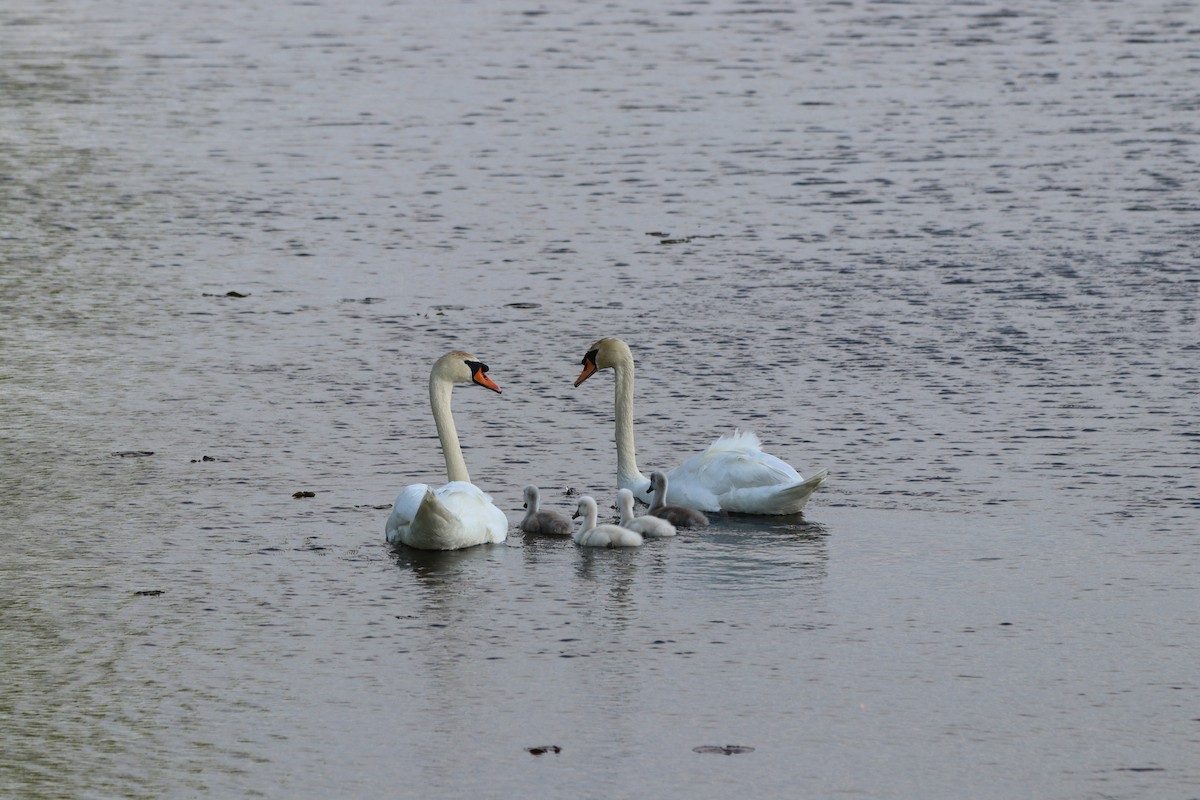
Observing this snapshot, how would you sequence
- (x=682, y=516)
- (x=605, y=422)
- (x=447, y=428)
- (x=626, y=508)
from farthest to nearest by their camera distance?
(x=605, y=422) → (x=447, y=428) → (x=682, y=516) → (x=626, y=508)

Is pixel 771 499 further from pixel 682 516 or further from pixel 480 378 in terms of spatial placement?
pixel 480 378

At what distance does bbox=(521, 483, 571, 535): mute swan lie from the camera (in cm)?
1038

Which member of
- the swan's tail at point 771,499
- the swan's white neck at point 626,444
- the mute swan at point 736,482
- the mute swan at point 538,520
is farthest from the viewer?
the swan's white neck at point 626,444

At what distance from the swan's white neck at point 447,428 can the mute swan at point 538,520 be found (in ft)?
1.73

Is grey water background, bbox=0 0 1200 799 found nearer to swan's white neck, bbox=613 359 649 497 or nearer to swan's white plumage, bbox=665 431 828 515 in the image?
swan's white plumage, bbox=665 431 828 515

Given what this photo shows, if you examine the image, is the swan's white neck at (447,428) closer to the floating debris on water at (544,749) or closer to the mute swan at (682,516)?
the mute swan at (682,516)

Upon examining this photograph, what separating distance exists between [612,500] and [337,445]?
1748mm

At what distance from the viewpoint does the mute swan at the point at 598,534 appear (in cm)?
1015

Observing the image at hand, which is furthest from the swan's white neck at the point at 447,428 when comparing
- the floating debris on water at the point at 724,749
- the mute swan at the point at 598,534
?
the floating debris on water at the point at 724,749

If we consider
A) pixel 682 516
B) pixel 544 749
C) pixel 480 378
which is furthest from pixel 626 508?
pixel 544 749

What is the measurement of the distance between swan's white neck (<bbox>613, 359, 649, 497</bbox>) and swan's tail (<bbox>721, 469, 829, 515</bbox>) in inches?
21.0

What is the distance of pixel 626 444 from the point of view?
11.5 metres

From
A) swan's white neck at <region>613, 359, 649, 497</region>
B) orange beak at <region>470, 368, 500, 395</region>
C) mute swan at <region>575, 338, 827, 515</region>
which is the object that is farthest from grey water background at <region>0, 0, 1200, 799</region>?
orange beak at <region>470, 368, 500, 395</region>

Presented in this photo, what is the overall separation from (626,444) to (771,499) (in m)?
0.98
